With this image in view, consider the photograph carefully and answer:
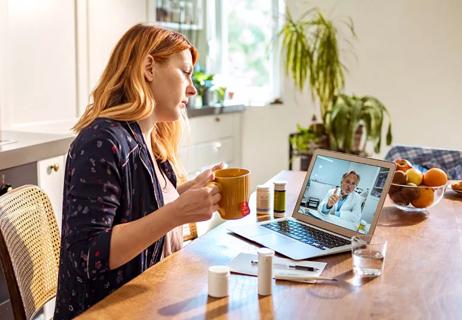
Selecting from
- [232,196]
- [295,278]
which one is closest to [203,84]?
[232,196]

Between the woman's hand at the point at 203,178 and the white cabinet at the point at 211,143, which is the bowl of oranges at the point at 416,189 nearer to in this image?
the woman's hand at the point at 203,178

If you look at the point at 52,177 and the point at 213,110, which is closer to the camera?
the point at 52,177

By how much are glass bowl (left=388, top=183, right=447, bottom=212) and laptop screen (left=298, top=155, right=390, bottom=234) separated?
286 mm

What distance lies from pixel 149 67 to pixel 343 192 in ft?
1.92

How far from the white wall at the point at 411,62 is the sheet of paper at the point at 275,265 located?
3.27 meters

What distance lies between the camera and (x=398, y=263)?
1.41m

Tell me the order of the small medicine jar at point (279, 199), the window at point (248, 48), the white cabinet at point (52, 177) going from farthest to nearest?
the window at point (248, 48), the white cabinet at point (52, 177), the small medicine jar at point (279, 199)

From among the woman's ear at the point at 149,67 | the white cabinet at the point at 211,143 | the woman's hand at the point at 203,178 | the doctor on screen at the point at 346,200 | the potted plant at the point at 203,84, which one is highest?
the woman's ear at the point at 149,67

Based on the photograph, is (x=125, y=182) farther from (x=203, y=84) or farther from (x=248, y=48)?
(x=248, y=48)

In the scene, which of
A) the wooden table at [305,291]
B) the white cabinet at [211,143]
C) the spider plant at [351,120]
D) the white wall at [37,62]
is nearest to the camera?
the wooden table at [305,291]

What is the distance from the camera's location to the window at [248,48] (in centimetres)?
474

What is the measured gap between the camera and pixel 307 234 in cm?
160

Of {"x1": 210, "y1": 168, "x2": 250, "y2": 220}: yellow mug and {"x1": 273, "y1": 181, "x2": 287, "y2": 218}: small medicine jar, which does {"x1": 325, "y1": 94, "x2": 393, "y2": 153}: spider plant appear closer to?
→ {"x1": 273, "y1": 181, "x2": 287, "y2": 218}: small medicine jar

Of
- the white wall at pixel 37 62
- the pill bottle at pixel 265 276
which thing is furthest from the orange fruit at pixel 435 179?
the white wall at pixel 37 62
